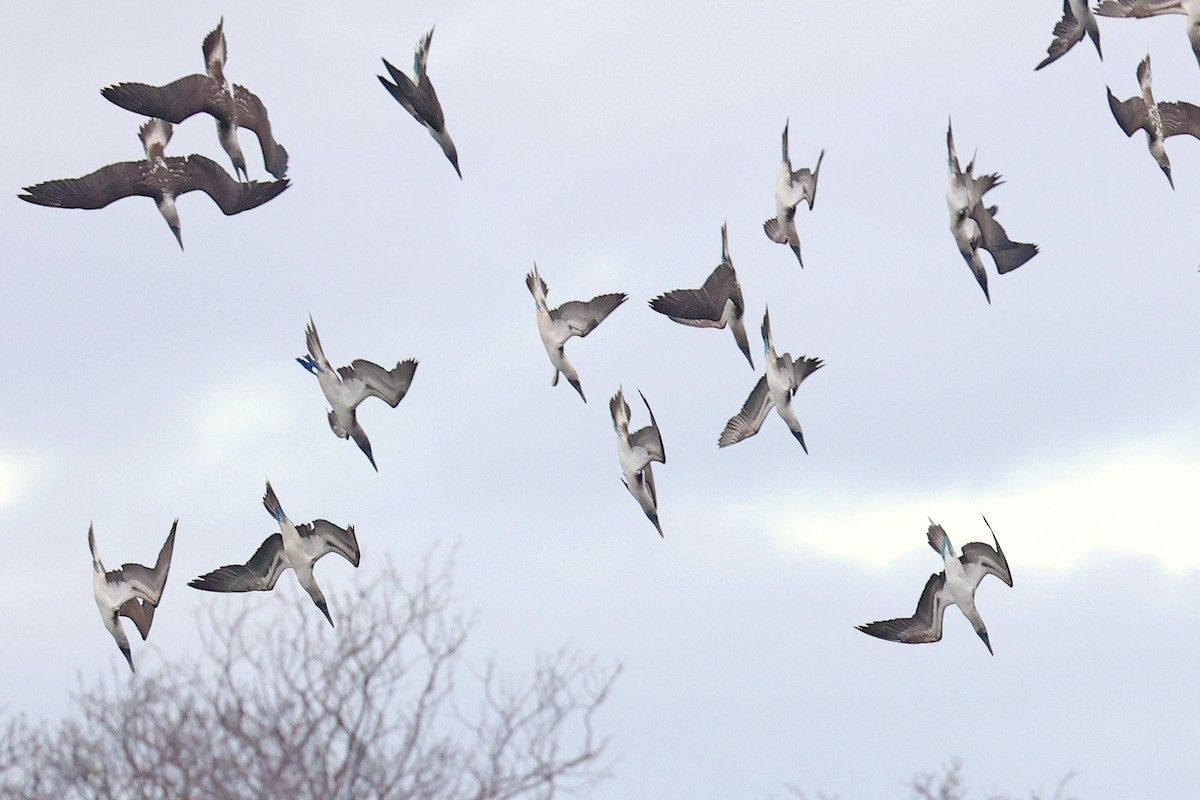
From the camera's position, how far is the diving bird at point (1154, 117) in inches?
850

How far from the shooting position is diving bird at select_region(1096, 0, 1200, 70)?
20109 millimetres

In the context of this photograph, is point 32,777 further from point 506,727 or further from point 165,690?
point 506,727

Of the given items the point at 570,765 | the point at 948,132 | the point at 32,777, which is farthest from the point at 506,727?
the point at 948,132

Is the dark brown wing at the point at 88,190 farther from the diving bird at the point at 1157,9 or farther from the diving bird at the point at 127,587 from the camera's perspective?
the diving bird at the point at 1157,9

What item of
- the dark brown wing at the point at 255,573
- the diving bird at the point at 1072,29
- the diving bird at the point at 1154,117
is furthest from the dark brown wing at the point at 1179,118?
the dark brown wing at the point at 255,573

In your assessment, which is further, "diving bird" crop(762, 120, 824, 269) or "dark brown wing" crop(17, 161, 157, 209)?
"diving bird" crop(762, 120, 824, 269)

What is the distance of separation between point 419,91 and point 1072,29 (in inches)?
239

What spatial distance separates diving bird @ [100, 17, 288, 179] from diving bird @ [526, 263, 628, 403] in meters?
2.54

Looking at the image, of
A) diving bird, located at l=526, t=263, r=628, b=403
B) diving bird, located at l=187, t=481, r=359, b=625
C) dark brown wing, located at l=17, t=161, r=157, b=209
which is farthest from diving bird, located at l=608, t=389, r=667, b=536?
dark brown wing, located at l=17, t=161, r=157, b=209

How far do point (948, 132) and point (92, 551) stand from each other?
825 centimetres

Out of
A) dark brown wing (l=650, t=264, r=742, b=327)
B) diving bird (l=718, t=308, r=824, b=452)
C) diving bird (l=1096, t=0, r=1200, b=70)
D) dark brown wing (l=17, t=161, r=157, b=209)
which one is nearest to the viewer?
dark brown wing (l=17, t=161, r=157, b=209)

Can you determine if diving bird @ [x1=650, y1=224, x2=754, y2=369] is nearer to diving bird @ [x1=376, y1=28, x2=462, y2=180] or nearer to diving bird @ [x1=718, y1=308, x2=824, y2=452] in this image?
diving bird @ [x1=718, y1=308, x2=824, y2=452]

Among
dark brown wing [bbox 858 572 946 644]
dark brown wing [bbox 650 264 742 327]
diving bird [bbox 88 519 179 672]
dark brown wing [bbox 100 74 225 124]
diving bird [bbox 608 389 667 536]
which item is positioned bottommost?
dark brown wing [bbox 858 572 946 644]

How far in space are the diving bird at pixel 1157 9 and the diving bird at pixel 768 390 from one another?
13.1 ft
